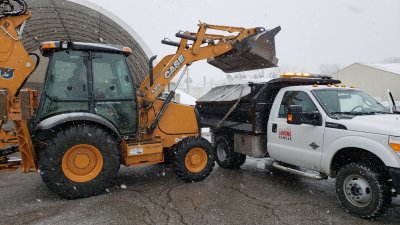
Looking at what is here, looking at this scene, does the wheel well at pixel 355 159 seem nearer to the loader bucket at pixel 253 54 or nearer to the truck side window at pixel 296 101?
the truck side window at pixel 296 101

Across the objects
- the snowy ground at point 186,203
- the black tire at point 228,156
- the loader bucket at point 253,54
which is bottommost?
the snowy ground at point 186,203

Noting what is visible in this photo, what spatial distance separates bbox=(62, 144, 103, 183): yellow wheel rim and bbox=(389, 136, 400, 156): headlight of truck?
4.32m

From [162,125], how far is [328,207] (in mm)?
3331

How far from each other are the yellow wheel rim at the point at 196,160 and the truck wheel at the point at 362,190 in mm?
2651

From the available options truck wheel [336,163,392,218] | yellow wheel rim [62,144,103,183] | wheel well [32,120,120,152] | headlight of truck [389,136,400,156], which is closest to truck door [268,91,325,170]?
truck wheel [336,163,392,218]

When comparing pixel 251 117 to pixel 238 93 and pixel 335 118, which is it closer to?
pixel 238 93

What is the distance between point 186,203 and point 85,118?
7.00 feet

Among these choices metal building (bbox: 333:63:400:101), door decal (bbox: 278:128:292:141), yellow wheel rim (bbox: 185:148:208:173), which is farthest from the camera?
metal building (bbox: 333:63:400:101)

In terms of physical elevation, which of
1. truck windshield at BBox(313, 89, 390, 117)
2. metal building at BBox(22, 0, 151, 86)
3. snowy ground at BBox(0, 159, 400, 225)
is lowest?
snowy ground at BBox(0, 159, 400, 225)

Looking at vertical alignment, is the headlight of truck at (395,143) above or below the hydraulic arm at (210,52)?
below

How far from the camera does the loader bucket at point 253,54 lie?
739cm

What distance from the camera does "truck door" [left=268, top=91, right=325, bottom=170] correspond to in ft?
18.5

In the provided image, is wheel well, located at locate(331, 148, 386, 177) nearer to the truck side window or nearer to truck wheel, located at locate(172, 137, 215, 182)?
the truck side window

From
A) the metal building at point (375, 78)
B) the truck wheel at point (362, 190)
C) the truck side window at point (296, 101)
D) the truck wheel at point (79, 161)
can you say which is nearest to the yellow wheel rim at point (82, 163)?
the truck wheel at point (79, 161)
